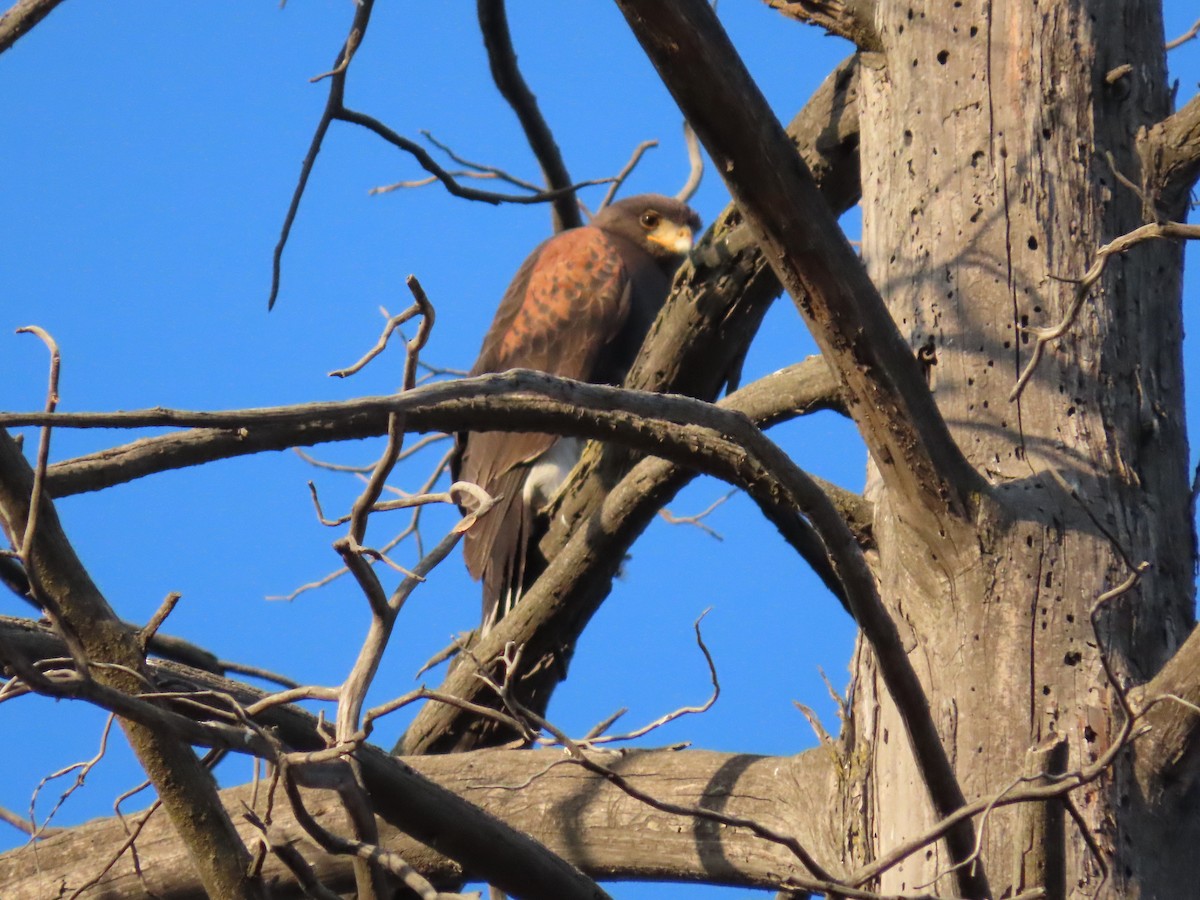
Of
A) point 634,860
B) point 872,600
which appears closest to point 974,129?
point 872,600

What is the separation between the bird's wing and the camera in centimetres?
506

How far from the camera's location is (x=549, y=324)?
17.6ft

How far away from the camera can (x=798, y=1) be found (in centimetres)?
283

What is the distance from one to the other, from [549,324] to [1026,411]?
3.26 metres

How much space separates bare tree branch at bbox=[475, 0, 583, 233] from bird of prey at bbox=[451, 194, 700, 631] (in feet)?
2.21

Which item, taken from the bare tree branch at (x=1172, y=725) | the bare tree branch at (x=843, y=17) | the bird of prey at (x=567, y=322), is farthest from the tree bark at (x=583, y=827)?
the bird of prey at (x=567, y=322)

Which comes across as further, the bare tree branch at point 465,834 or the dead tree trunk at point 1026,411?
the dead tree trunk at point 1026,411

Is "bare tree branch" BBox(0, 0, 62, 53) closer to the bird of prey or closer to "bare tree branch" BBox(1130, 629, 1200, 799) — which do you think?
"bare tree branch" BBox(1130, 629, 1200, 799)

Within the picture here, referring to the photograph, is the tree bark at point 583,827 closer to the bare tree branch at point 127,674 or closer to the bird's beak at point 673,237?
the bare tree branch at point 127,674

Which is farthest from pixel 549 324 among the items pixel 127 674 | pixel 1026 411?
pixel 127 674

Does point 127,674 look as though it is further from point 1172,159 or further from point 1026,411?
point 1172,159

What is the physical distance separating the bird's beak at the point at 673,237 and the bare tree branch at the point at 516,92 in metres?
1.09

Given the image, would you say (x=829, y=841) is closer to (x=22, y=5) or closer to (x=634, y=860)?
(x=634, y=860)

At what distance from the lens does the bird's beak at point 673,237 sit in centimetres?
583
